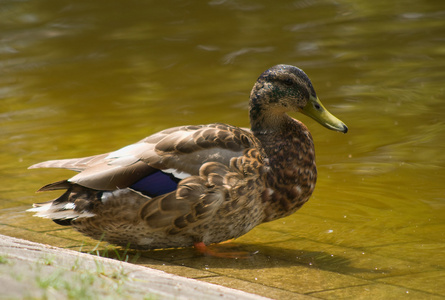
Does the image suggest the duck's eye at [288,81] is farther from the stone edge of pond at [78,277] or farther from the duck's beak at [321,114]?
the stone edge of pond at [78,277]

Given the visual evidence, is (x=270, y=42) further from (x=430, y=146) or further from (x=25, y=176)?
(x=25, y=176)

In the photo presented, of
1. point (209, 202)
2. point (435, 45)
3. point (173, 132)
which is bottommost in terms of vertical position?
point (435, 45)

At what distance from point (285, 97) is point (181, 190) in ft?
3.38

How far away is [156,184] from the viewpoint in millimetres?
4523

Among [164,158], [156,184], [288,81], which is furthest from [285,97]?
[156,184]

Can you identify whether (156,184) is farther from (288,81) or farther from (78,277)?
(78,277)

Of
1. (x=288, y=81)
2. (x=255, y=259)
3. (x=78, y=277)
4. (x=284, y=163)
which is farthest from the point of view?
(x=288, y=81)

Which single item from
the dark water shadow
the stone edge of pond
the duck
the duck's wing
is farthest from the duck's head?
the stone edge of pond

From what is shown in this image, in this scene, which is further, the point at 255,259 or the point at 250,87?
the point at 250,87

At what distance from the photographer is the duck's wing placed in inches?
178

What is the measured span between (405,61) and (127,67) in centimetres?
377

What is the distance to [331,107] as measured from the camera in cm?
812

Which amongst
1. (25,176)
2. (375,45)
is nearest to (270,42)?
(375,45)

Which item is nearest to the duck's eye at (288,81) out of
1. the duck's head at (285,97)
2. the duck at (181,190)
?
the duck's head at (285,97)
